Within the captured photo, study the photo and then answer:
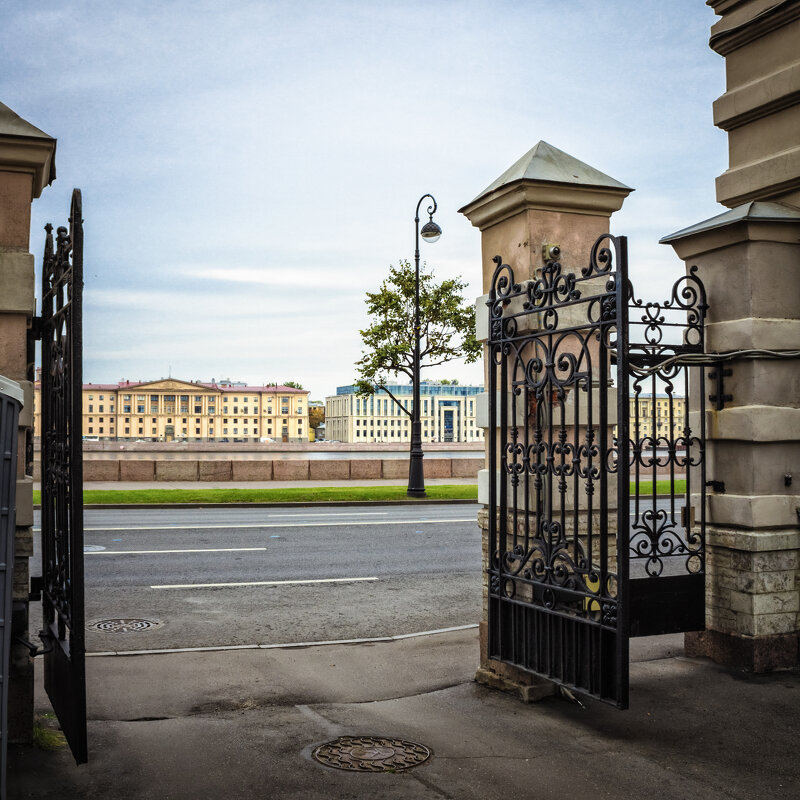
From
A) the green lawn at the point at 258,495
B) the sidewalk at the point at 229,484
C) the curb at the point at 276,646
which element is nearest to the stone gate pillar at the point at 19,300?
the curb at the point at 276,646

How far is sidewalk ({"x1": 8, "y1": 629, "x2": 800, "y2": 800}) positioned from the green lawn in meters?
15.8

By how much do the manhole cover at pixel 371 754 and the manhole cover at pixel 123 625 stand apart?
4260mm

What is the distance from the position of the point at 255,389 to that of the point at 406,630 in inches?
6299

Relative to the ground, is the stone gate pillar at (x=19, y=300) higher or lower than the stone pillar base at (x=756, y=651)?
higher

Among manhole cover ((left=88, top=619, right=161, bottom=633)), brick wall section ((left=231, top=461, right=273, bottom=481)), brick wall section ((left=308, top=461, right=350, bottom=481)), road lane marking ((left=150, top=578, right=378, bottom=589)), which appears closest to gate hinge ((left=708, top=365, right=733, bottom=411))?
manhole cover ((left=88, top=619, right=161, bottom=633))

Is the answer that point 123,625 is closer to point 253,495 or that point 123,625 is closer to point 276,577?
point 276,577

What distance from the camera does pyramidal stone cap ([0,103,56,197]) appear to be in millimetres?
5035

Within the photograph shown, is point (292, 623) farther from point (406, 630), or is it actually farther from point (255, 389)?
point (255, 389)

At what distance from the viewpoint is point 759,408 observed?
21.3 ft

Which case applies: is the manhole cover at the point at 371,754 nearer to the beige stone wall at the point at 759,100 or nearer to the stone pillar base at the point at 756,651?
the stone pillar base at the point at 756,651

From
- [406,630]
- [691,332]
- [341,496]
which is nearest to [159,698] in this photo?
[406,630]

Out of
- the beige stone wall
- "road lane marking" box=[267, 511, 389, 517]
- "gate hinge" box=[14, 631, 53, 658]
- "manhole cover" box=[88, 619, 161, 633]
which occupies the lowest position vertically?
"road lane marking" box=[267, 511, 389, 517]

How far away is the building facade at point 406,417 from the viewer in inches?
6324

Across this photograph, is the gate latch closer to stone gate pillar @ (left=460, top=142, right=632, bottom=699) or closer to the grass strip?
stone gate pillar @ (left=460, top=142, right=632, bottom=699)
